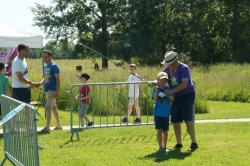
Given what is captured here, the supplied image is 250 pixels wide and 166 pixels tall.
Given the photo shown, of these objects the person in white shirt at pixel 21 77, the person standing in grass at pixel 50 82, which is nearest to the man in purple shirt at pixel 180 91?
the person standing in grass at pixel 50 82

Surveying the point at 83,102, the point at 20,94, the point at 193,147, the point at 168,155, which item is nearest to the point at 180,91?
the point at 193,147

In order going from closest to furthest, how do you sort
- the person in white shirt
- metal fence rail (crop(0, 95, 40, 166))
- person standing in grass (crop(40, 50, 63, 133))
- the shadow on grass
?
metal fence rail (crop(0, 95, 40, 166)), the shadow on grass, the person in white shirt, person standing in grass (crop(40, 50, 63, 133))

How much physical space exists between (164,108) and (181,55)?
3771cm

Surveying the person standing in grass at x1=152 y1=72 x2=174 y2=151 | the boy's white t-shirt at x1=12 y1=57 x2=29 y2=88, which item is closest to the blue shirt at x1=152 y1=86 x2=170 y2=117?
the person standing in grass at x1=152 y1=72 x2=174 y2=151

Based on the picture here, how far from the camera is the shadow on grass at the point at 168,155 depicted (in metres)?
8.55

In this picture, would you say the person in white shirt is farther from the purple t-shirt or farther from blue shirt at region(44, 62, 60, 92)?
the purple t-shirt

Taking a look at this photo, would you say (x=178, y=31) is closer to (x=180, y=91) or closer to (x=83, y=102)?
(x=83, y=102)

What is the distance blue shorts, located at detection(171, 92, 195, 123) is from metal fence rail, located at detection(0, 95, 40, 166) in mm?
2817

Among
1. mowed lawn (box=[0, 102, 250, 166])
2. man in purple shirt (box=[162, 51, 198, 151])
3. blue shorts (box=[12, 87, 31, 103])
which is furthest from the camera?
blue shorts (box=[12, 87, 31, 103])

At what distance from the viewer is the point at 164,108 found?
921 cm

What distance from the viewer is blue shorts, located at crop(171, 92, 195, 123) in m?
9.14

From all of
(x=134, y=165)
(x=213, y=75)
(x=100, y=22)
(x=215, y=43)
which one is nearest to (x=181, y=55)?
(x=215, y=43)

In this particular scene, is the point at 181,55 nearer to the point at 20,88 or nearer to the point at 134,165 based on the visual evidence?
the point at 20,88

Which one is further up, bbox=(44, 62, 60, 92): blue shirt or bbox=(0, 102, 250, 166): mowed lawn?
bbox=(44, 62, 60, 92): blue shirt
